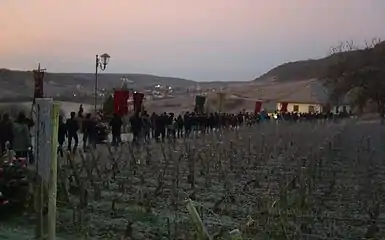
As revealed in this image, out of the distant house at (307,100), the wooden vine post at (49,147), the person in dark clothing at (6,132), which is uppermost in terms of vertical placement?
the wooden vine post at (49,147)

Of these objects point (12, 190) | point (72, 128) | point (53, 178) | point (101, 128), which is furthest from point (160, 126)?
point (53, 178)

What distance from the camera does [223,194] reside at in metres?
13.1

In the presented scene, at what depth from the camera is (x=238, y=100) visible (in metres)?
133

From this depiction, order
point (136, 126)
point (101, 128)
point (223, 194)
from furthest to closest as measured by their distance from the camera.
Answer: point (136, 126) → point (101, 128) → point (223, 194)

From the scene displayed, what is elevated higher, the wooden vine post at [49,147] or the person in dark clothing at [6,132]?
the wooden vine post at [49,147]

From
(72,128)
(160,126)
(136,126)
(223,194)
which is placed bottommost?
(223,194)

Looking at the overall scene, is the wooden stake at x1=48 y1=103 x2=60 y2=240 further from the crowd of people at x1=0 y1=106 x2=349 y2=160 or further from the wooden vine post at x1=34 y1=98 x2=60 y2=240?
the crowd of people at x1=0 y1=106 x2=349 y2=160

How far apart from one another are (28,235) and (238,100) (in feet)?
408

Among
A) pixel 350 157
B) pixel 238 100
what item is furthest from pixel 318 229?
pixel 238 100

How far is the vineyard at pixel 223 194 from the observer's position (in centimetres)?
872

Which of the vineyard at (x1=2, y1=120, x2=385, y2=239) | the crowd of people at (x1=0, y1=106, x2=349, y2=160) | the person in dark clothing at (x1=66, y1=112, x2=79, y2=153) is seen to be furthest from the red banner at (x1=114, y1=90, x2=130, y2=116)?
the vineyard at (x1=2, y1=120, x2=385, y2=239)

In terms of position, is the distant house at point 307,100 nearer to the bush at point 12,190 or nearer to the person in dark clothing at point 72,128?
the person in dark clothing at point 72,128

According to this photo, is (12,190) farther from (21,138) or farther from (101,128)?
(101,128)

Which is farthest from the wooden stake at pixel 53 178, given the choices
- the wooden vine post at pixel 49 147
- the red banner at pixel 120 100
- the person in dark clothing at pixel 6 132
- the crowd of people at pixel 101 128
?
the red banner at pixel 120 100
